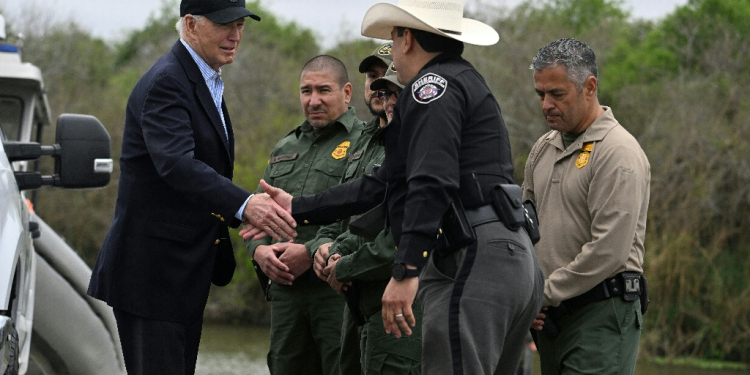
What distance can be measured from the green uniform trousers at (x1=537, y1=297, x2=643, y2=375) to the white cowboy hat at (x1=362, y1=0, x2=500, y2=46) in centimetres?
132

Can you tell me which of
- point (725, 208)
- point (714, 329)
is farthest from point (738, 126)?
point (714, 329)

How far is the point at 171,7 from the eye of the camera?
2368 inches

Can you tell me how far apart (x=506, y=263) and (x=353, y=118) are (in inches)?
103

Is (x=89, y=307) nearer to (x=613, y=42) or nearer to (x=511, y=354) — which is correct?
(x=511, y=354)

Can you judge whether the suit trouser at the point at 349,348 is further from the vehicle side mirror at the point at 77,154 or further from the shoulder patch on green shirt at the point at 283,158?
the vehicle side mirror at the point at 77,154

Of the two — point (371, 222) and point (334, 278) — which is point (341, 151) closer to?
point (334, 278)

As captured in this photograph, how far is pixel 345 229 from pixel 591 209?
1699mm

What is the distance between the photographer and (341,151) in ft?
20.0

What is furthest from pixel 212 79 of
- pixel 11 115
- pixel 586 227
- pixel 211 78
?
pixel 11 115

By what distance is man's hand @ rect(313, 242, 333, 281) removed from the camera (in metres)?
5.48

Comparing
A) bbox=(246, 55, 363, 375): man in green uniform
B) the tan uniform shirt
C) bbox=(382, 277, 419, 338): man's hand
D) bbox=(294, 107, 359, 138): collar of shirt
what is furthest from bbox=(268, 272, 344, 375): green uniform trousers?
bbox=(382, 277, 419, 338): man's hand

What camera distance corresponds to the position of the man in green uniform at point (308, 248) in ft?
19.2

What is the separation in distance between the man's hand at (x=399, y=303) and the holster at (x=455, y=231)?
0.18 meters

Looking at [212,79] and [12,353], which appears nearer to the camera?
[12,353]
